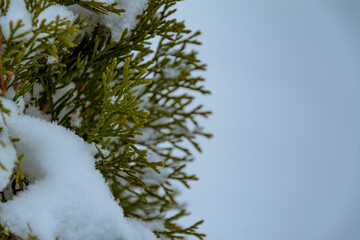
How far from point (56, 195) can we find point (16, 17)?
1179mm

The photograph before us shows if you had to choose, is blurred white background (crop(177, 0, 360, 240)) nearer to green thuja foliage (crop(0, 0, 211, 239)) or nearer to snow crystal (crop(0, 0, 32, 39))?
green thuja foliage (crop(0, 0, 211, 239))

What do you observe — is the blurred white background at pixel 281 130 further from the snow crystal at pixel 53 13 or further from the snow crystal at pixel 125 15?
the snow crystal at pixel 53 13

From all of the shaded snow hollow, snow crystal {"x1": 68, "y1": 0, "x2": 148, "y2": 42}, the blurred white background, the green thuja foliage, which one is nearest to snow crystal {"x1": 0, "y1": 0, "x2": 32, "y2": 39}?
the green thuja foliage

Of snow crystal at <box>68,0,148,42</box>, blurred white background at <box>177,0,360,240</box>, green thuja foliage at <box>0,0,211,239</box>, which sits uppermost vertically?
blurred white background at <box>177,0,360,240</box>

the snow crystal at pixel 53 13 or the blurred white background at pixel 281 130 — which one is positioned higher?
the blurred white background at pixel 281 130

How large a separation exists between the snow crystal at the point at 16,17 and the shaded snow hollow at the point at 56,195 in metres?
0.46

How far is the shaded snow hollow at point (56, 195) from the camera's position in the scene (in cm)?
175

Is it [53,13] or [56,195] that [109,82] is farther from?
[56,195]

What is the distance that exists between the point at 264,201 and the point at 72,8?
114m

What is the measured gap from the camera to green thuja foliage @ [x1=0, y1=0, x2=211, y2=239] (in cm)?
192

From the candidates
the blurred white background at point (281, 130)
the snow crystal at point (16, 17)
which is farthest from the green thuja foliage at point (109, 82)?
the blurred white background at point (281, 130)

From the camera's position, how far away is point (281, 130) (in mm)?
158375

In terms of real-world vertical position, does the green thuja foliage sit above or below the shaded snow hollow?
above

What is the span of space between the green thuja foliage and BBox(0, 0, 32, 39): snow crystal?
0.02 meters
